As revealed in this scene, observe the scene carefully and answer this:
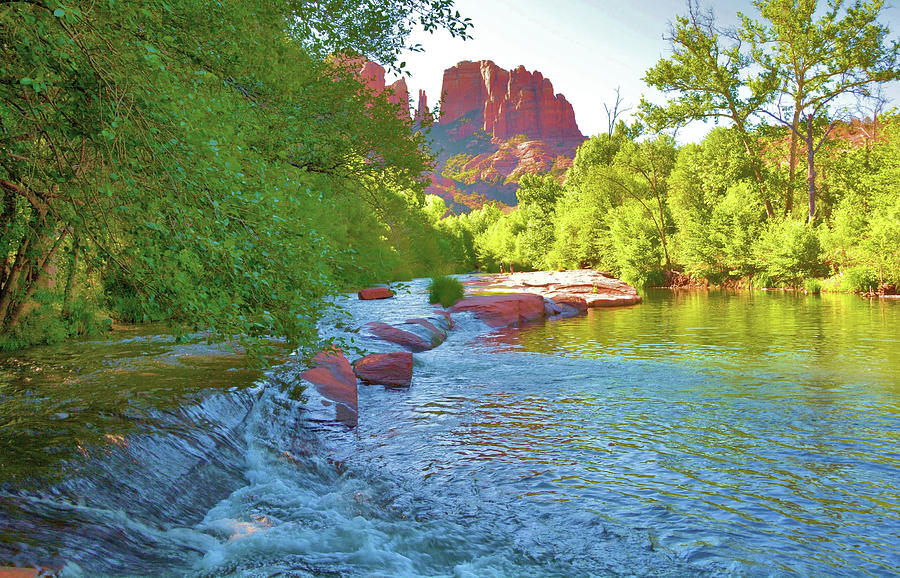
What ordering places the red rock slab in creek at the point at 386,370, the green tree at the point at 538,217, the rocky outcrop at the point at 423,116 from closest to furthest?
the red rock slab in creek at the point at 386,370
the rocky outcrop at the point at 423,116
the green tree at the point at 538,217

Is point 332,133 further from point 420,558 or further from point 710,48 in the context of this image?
point 710,48

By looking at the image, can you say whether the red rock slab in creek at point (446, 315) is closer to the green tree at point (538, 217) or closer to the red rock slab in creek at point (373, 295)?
the red rock slab in creek at point (373, 295)

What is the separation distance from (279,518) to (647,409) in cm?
618

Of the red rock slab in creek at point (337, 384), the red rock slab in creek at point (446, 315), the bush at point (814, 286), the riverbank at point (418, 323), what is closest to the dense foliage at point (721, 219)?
the bush at point (814, 286)

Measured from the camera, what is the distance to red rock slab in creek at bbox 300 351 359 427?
862cm

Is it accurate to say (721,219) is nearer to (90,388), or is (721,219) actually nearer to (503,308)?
(503,308)

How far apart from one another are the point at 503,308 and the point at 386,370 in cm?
1105

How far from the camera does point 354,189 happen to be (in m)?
15.2

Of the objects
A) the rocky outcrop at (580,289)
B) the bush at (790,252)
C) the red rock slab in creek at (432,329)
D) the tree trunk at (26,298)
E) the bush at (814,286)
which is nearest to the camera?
the tree trunk at (26,298)

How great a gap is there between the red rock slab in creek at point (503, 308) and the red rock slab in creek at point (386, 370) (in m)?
9.43

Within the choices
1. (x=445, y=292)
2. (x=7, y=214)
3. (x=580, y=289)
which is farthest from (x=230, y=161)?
(x=580, y=289)

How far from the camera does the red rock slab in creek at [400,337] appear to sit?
14.8 metres

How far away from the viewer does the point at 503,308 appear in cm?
2188

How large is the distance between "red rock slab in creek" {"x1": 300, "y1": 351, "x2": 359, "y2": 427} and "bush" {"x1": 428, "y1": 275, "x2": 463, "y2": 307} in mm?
13337
